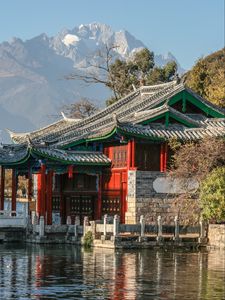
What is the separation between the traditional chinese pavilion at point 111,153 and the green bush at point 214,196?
→ 3.70 m

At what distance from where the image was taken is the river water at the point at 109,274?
23.7m

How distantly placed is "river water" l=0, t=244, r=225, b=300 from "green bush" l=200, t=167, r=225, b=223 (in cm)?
221

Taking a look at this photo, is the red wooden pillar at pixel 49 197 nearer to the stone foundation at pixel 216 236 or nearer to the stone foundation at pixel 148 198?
the stone foundation at pixel 148 198

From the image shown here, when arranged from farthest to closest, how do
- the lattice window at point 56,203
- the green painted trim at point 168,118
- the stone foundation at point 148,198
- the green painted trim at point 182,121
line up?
the lattice window at point 56,203
the green painted trim at point 182,121
the green painted trim at point 168,118
the stone foundation at point 148,198

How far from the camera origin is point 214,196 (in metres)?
38.6

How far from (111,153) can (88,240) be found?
723cm

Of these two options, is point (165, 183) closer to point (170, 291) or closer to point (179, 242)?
point (179, 242)

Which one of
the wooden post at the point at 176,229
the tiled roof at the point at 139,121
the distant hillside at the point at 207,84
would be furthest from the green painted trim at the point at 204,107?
the distant hillside at the point at 207,84

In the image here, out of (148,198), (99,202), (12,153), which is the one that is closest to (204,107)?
(148,198)

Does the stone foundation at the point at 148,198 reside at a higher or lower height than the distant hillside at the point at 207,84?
lower

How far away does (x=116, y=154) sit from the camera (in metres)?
44.7

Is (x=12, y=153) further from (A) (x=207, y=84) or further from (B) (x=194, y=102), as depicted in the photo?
(A) (x=207, y=84)

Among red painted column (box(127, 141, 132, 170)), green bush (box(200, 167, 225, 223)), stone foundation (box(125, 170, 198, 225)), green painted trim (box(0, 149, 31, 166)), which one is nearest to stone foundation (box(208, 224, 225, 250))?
green bush (box(200, 167, 225, 223))

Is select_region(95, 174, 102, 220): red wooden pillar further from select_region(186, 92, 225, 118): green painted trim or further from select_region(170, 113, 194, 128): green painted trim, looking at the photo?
select_region(186, 92, 225, 118): green painted trim
